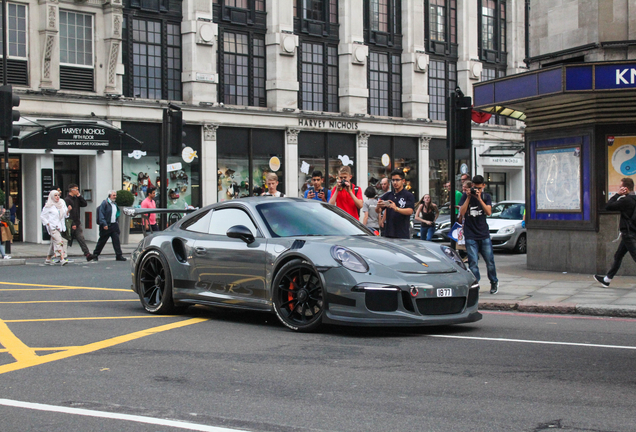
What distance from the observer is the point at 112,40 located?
29.1m

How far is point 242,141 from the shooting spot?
1340 inches

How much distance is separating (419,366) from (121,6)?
25.7 m

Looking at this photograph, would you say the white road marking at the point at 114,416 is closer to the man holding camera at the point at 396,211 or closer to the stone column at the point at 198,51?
the man holding camera at the point at 396,211

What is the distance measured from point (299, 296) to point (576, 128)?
28.2 feet

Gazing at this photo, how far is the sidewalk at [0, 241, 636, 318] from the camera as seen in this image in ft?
33.9

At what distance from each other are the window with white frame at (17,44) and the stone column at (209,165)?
24.8 ft

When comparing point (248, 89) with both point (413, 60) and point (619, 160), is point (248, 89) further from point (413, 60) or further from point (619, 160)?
point (619, 160)

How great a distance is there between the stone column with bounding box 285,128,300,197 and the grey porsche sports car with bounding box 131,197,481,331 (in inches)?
996

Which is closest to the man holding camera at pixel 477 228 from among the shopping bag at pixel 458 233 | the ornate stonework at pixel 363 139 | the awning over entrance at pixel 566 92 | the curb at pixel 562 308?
the shopping bag at pixel 458 233

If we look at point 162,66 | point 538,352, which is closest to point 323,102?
point 162,66

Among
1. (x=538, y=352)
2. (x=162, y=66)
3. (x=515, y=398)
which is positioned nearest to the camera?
(x=515, y=398)

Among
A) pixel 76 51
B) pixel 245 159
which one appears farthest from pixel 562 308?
pixel 245 159

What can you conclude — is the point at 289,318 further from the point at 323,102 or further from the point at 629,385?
the point at 323,102

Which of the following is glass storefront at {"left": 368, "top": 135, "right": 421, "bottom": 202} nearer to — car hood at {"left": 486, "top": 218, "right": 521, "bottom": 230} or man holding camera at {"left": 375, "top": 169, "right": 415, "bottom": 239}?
car hood at {"left": 486, "top": 218, "right": 521, "bottom": 230}
